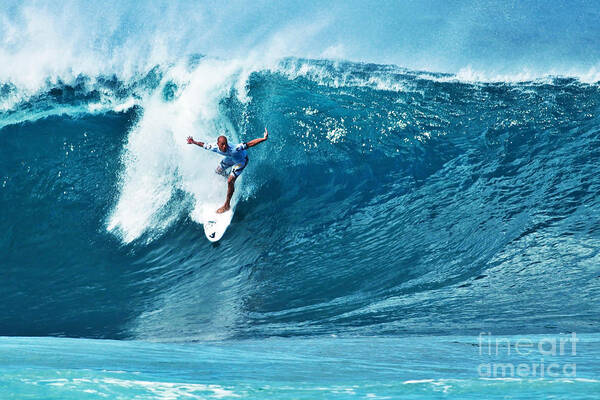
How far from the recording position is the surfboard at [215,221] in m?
9.52

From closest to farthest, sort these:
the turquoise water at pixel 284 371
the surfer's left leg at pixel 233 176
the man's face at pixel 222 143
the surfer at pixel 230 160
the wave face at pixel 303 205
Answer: the turquoise water at pixel 284 371, the wave face at pixel 303 205, the man's face at pixel 222 143, the surfer at pixel 230 160, the surfer's left leg at pixel 233 176

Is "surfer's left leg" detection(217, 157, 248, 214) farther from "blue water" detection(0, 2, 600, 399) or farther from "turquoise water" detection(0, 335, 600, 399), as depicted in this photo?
"turquoise water" detection(0, 335, 600, 399)

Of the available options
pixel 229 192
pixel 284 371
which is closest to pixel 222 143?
pixel 229 192

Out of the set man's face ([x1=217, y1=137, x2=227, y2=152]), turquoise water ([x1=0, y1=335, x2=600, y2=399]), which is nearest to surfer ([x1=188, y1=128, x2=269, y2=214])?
man's face ([x1=217, y1=137, x2=227, y2=152])

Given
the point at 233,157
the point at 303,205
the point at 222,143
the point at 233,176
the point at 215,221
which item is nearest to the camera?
the point at 222,143

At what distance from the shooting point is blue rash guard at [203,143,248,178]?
30.1 feet

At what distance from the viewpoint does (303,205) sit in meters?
10.2

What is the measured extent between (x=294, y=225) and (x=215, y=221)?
4.04 ft

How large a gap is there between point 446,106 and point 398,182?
2.55 m

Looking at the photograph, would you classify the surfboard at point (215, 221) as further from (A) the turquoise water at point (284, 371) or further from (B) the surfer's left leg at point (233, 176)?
(A) the turquoise water at point (284, 371)

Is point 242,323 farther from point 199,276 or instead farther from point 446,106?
point 446,106

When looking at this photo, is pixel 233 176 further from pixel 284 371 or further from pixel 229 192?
pixel 284 371

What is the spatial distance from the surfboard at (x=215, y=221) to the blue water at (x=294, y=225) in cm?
14

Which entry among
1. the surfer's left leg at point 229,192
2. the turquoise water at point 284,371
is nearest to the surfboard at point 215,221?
the surfer's left leg at point 229,192
